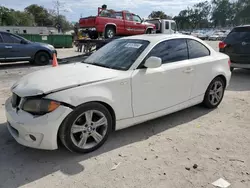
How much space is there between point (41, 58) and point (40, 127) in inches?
359

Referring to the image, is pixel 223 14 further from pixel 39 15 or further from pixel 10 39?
pixel 10 39

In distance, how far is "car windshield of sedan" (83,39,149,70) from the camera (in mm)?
3581

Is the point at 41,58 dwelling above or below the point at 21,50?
below

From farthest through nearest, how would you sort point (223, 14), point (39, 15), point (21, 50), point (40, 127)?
1. point (223, 14)
2. point (39, 15)
3. point (21, 50)
4. point (40, 127)

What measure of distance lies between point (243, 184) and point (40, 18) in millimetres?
91563

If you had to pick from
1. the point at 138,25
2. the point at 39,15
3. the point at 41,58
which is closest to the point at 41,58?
the point at 41,58

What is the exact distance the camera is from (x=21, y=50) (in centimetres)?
1048

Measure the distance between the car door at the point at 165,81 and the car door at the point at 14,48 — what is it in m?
8.49

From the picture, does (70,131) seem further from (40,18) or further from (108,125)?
(40,18)

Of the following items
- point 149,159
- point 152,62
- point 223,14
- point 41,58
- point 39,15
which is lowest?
point 149,159

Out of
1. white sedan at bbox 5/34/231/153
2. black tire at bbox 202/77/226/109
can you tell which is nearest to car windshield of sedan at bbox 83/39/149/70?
white sedan at bbox 5/34/231/153

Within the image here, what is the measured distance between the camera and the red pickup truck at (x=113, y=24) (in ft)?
42.9

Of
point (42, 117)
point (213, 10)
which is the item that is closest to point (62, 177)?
point (42, 117)

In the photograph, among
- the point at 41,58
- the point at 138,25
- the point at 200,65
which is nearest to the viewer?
the point at 200,65
